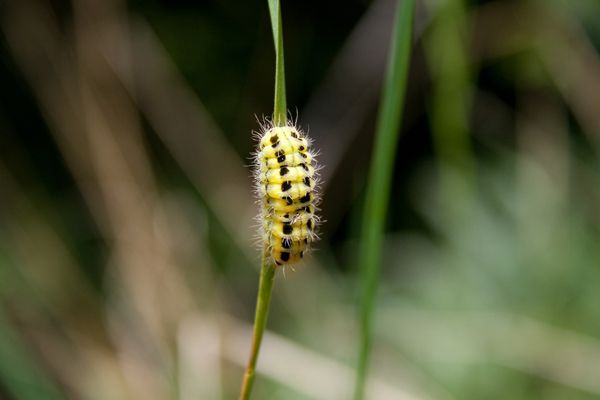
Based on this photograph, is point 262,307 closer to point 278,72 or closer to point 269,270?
point 269,270

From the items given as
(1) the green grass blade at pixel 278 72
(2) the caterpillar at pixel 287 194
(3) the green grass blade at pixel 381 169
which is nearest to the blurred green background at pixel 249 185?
(3) the green grass blade at pixel 381 169

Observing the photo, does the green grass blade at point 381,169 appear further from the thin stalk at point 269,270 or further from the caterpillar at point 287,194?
the thin stalk at point 269,270

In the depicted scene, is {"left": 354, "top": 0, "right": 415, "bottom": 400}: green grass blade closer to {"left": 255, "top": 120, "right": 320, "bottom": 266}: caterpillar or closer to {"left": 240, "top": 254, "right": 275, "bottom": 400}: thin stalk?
{"left": 255, "top": 120, "right": 320, "bottom": 266}: caterpillar

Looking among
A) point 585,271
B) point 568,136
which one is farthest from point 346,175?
point 585,271

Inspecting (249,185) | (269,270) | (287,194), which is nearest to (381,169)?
(287,194)

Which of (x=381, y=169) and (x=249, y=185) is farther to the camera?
(x=249, y=185)

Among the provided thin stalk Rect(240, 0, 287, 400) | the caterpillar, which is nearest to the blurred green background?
the caterpillar
